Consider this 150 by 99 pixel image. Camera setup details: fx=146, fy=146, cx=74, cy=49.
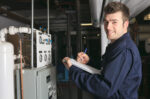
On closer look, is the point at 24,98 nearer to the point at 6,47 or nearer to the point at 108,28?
the point at 6,47

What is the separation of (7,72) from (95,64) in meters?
0.98

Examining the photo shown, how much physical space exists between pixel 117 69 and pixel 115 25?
0.34 m

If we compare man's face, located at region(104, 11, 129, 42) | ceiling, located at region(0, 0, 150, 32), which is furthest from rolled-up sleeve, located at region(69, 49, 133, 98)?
ceiling, located at region(0, 0, 150, 32)

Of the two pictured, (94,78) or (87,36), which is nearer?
(94,78)

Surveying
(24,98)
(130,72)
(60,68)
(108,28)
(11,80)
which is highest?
(108,28)

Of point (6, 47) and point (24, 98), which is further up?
point (6, 47)

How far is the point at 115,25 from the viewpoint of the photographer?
3.56ft

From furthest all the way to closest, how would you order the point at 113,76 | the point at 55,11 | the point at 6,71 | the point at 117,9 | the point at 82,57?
the point at 55,11, the point at 82,57, the point at 6,71, the point at 117,9, the point at 113,76

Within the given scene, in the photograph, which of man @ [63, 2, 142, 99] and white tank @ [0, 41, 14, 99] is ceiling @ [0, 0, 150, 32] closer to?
man @ [63, 2, 142, 99]

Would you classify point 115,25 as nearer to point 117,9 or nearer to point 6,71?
point 117,9

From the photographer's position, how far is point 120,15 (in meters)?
1.08

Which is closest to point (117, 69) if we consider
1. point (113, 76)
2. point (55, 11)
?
point (113, 76)

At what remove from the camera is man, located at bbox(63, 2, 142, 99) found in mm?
A: 938

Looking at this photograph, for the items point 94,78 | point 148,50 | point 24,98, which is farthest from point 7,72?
point 148,50
